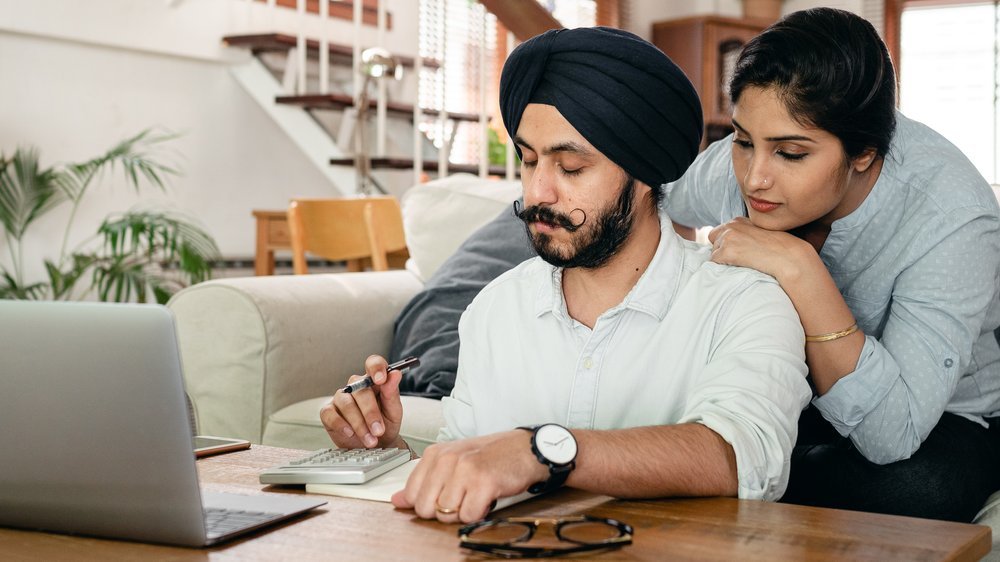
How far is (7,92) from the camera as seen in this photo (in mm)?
4367

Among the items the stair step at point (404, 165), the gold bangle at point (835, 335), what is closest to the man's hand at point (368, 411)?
the gold bangle at point (835, 335)

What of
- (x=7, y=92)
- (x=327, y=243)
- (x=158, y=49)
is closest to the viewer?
(x=327, y=243)

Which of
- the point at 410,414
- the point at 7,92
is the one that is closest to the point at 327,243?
the point at 7,92

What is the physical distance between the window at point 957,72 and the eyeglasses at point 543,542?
6965mm

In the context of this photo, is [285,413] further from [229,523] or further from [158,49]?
[158,49]

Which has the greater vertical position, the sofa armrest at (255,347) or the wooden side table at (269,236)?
the wooden side table at (269,236)

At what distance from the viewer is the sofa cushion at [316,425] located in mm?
2115

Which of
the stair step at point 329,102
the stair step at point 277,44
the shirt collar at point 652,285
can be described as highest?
the stair step at point 277,44

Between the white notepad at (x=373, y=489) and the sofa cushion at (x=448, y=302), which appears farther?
the sofa cushion at (x=448, y=302)

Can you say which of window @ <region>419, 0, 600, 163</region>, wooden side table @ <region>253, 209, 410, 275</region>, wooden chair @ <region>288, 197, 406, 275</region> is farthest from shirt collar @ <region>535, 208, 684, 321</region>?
window @ <region>419, 0, 600, 163</region>

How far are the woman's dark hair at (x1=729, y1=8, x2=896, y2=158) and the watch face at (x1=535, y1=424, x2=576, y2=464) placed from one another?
2.03 feet

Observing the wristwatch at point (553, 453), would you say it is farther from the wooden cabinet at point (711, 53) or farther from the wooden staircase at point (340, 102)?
the wooden cabinet at point (711, 53)

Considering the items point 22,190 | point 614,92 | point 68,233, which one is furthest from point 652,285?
point 68,233

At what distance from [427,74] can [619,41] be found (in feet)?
18.0
